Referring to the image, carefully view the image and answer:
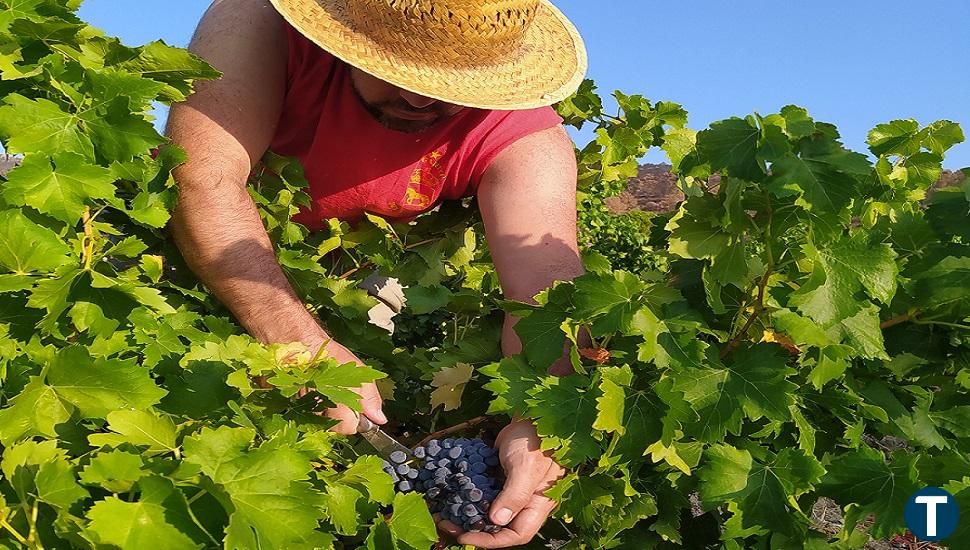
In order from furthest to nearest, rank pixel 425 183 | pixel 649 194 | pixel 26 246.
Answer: pixel 649 194 → pixel 425 183 → pixel 26 246

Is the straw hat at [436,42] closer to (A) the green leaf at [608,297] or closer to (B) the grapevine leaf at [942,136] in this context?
(A) the green leaf at [608,297]

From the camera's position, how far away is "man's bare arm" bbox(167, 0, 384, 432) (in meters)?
2.41

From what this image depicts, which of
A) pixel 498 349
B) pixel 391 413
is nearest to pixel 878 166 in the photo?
pixel 498 349

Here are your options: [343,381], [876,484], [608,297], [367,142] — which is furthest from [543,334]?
[367,142]

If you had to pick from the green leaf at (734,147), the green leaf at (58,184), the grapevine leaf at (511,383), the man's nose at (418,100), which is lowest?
the grapevine leaf at (511,383)

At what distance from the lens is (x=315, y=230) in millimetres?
3484

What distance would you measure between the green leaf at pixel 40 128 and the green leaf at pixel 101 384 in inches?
17.9

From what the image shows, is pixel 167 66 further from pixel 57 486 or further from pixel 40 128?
pixel 57 486

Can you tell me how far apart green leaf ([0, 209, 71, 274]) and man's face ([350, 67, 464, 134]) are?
1.40m

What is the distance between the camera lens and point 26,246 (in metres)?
1.51

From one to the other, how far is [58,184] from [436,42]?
44.3 inches

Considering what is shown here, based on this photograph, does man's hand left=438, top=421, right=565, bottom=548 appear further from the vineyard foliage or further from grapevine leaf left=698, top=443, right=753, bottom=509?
grapevine leaf left=698, top=443, right=753, bottom=509

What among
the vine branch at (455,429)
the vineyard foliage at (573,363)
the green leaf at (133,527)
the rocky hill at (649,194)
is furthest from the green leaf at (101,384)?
the rocky hill at (649,194)

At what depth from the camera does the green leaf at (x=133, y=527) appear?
117 centimetres
